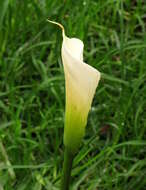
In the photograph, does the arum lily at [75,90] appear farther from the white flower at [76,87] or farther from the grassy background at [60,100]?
the grassy background at [60,100]

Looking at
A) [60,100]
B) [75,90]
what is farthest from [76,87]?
[60,100]

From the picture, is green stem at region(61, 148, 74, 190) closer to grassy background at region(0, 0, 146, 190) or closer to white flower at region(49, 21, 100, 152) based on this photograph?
white flower at region(49, 21, 100, 152)

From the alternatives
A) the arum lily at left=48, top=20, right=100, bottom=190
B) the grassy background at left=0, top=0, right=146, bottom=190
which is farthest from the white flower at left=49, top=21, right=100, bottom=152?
the grassy background at left=0, top=0, right=146, bottom=190

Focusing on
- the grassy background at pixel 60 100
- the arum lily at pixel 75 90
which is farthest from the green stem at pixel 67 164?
the grassy background at pixel 60 100

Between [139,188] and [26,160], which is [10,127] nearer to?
[26,160]

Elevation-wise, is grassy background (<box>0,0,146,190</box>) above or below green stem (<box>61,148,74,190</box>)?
below

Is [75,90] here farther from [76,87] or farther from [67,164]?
[67,164]

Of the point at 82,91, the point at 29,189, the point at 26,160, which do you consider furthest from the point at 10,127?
the point at 82,91
